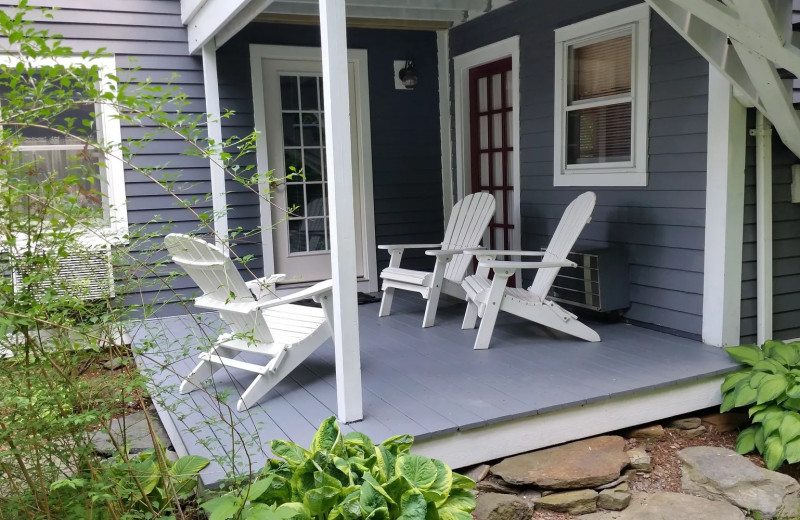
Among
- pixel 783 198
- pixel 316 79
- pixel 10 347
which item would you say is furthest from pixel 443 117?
pixel 10 347

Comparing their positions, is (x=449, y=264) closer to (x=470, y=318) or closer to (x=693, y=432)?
(x=470, y=318)

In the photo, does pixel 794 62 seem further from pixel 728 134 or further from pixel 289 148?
pixel 289 148

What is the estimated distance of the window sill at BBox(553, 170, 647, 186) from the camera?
14.4 feet

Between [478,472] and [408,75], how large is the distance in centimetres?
398

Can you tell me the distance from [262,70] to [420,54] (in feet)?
4.67

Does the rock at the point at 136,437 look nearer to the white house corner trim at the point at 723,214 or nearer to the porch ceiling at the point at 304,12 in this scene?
the porch ceiling at the point at 304,12

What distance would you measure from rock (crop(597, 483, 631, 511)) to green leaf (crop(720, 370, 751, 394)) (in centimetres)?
90

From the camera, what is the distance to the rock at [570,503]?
290 centimetres

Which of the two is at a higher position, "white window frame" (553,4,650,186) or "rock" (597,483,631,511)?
"white window frame" (553,4,650,186)

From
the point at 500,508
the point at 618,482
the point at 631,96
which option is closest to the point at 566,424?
the point at 618,482

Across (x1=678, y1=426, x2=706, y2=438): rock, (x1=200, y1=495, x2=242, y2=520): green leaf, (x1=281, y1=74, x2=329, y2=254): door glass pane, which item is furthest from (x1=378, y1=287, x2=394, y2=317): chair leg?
(x1=200, y1=495, x2=242, y2=520): green leaf

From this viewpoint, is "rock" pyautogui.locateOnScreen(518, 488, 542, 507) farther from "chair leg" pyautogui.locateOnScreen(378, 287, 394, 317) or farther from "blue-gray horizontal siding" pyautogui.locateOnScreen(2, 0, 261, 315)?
"blue-gray horizontal siding" pyautogui.locateOnScreen(2, 0, 261, 315)

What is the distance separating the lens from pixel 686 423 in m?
3.53

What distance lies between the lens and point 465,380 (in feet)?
11.5
